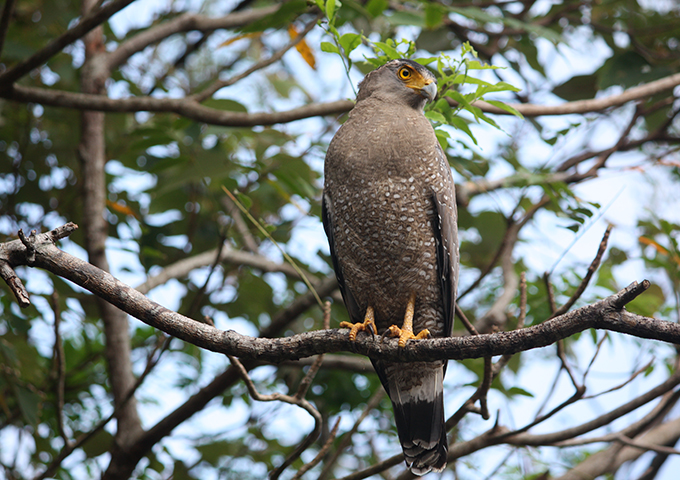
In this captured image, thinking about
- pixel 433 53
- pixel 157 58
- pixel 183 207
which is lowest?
pixel 183 207

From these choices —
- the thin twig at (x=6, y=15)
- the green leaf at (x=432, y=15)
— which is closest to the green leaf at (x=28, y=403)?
the thin twig at (x=6, y=15)

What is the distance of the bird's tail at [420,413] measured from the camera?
125 inches

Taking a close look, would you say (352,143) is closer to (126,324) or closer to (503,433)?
(503,433)

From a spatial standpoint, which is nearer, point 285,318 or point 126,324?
point 285,318

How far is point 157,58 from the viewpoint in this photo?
6.82m

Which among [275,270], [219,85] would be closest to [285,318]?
[275,270]

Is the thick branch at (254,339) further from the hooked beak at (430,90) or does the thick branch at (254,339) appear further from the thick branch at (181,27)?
the thick branch at (181,27)

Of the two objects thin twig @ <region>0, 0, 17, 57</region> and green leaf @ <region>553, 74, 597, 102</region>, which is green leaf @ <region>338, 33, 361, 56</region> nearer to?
thin twig @ <region>0, 0, 17, 57</region>

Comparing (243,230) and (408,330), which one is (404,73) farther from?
(243,230)

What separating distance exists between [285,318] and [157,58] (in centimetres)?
415

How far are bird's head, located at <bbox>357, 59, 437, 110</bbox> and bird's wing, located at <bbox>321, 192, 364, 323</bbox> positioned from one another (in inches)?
29.4

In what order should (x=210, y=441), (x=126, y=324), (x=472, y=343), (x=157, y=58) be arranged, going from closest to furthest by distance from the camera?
(x=472, y=343), (x=126, y=324), (x=210, y=441), (x=157, y=58)

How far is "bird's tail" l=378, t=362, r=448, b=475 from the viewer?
3.18 m

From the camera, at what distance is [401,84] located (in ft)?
11.5
